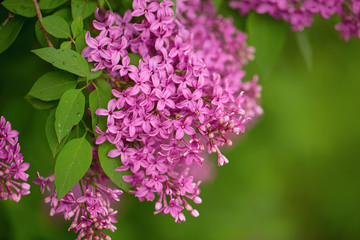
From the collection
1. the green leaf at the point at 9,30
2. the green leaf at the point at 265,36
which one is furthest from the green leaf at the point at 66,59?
the green leaf at the point at 265,36

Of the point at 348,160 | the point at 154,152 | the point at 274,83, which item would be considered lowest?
the point at 348,160

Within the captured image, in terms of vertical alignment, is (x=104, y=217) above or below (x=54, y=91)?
below

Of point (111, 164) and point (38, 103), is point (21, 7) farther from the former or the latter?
point (111, 164)

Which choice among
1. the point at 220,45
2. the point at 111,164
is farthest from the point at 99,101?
the point at 220,45

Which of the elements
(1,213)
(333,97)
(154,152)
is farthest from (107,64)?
(333,97)

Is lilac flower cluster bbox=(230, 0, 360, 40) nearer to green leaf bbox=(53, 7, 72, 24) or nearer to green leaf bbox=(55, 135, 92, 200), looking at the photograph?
green leaf bbox=(53, 7, 72, 24)

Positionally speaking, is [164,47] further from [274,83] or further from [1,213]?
[274,83]

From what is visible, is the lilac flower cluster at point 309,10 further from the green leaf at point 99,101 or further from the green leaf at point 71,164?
the green leaf at point 71,164
